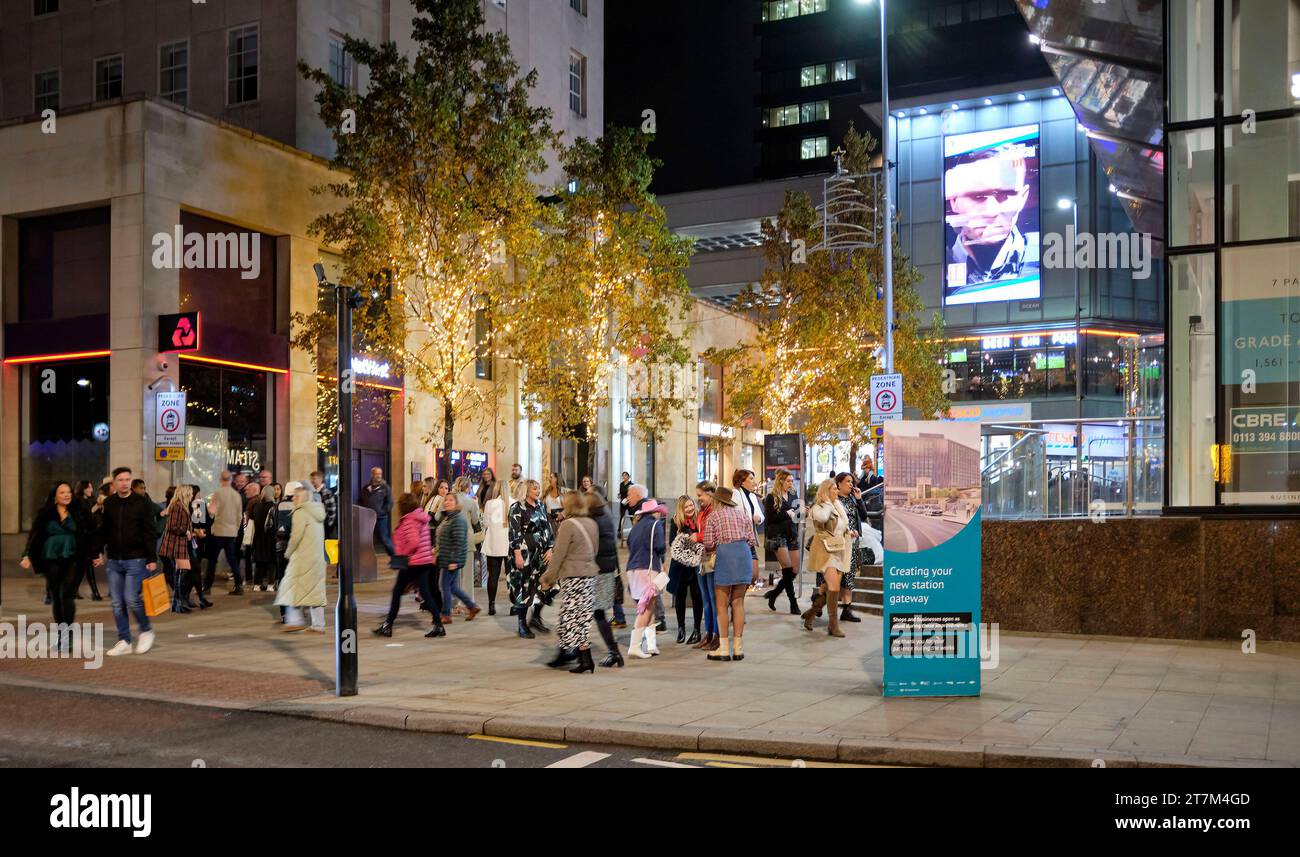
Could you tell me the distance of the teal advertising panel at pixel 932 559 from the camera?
10.3m

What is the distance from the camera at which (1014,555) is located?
49.3ft

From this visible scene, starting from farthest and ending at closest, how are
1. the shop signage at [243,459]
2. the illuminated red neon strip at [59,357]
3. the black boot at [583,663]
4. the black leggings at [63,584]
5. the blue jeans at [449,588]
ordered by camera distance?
the shop signage at [243,459]
the illuminated red neon strip at [59,357]
the blue jeans at [449,588]
the black leggings at [63,584]
the black boot at [583,663]

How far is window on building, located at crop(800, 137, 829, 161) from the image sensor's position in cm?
10003

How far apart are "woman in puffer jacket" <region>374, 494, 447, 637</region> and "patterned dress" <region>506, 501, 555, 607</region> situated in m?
1.02

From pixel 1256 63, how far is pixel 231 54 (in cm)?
2347

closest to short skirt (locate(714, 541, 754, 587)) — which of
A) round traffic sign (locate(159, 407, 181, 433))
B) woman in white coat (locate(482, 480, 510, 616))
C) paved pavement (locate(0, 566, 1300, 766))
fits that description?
paved pavement (locate(0, 566, 1300, 766))

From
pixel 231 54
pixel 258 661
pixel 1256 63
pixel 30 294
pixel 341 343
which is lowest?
pixel 258 661

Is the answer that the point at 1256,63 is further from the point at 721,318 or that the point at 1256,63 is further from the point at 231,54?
the point at 721,318

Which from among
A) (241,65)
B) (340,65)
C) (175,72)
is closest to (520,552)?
(340,65)

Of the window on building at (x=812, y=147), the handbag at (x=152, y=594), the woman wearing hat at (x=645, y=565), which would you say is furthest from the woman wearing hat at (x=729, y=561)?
the window on building at (x=812, y=147)

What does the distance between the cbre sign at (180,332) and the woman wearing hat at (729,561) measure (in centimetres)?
1336

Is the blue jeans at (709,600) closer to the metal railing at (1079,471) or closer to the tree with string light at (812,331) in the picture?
the metal railing at (1079,471)

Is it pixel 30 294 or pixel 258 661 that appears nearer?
pixel 258 661
